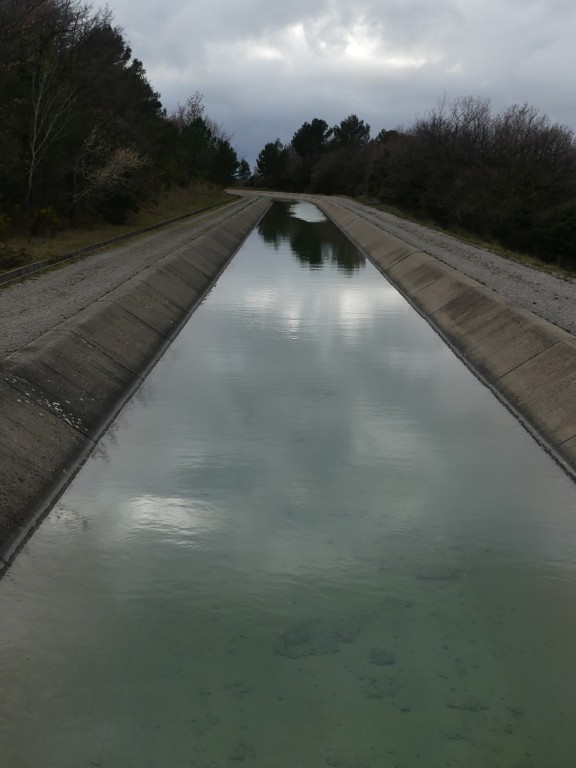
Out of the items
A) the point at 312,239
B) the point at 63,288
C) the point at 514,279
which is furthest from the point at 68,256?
the point at 312,239

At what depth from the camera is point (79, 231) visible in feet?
113

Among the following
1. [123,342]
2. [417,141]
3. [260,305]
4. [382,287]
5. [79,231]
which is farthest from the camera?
[417,141]

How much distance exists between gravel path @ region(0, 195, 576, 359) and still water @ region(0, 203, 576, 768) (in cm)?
415

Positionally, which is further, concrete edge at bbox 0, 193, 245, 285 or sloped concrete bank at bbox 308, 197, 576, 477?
concrete edge at bbox 0, 193, 245, 285

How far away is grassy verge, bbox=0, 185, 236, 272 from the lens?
79.8 feet

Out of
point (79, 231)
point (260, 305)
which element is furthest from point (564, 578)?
point (79, 231)

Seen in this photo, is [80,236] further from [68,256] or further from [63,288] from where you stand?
[63,288]

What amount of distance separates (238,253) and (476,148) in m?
31.5

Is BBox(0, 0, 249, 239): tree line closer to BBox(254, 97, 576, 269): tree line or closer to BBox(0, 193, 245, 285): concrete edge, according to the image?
BBox(0, 193, 245, 285): concrete edge

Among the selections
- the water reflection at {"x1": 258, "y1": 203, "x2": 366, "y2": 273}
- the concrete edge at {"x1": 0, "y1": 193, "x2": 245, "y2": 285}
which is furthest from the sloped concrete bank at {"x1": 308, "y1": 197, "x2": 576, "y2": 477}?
the concrete edge at {"x1": 0, "y1": 193, "x2": 245, "y2": 285}

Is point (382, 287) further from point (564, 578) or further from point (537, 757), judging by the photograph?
point (537, 757)

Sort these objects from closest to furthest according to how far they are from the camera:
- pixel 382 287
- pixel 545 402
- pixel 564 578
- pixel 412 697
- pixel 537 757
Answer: pixel 537 757 → pixel 412 697 → pixel 564 578 → pixel 545 402 → pixel 382 287

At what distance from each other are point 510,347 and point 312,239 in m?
30.9

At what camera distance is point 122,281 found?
69.3ft
